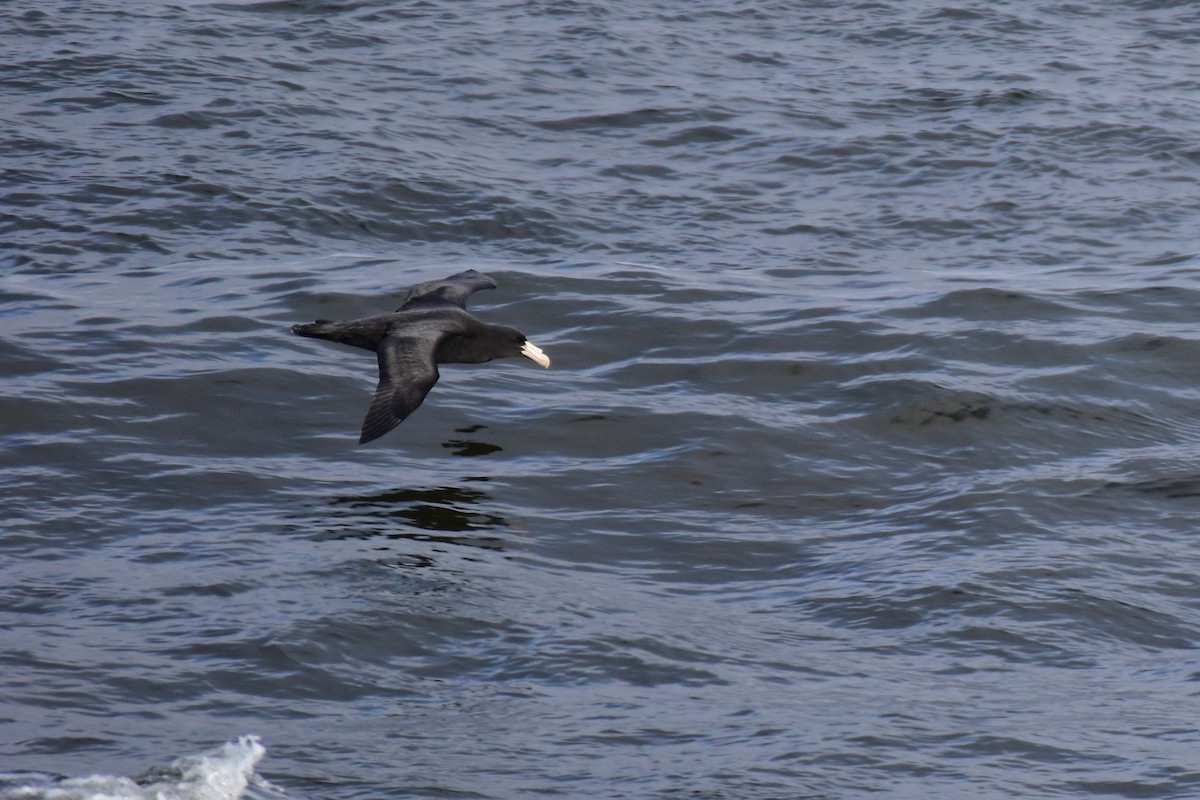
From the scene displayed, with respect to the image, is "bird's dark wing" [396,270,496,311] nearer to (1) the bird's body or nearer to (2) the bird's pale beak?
(1) the bird's body

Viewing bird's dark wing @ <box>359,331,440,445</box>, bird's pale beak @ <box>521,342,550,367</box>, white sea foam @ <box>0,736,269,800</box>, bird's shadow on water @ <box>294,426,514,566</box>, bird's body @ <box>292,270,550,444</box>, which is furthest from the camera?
bird's pale beak @ <box>521,342,550,367</box>

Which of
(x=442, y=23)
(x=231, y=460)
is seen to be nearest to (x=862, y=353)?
(x=231, y=460)

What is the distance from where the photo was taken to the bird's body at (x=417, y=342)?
9984 millimetres

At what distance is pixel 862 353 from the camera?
12.3 meters

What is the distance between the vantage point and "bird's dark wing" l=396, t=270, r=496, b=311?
458 inches

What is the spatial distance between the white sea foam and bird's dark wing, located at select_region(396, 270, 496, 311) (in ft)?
18.3

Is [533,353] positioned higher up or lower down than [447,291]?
lower down

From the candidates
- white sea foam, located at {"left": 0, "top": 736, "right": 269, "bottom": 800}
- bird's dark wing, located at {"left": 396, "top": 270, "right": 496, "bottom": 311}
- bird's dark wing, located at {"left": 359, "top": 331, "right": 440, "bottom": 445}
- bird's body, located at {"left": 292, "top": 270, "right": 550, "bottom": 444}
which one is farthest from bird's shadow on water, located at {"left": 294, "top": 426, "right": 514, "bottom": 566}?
white sea foam, located at {"left": 0, "top": 736, "right": 269, "bottom": 800}

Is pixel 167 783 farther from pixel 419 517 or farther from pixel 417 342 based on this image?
pixel 417 342

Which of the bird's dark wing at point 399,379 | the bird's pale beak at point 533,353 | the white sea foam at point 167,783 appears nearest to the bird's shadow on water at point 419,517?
the bird's dark wing at point 399,379

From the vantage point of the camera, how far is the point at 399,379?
10.1 meters

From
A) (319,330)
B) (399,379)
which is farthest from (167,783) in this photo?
(319,330)

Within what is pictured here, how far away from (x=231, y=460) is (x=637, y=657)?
3.66 meters

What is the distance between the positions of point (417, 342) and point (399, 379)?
0.58 m
